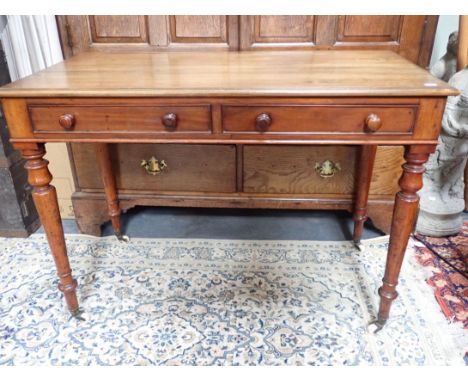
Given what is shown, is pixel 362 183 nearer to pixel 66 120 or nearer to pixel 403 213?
pixel 403 213

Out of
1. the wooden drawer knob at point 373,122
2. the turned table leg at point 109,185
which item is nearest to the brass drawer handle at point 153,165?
the turned table leg at point 109,185

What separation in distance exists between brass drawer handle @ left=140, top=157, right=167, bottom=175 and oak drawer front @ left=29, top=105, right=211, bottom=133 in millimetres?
655

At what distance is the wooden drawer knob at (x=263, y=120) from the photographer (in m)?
1.17

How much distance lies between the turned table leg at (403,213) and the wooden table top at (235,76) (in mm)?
195

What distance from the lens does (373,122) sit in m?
1.15

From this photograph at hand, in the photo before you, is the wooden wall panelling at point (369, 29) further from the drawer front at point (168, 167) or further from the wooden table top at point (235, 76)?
the drawer front at point (168, 167)

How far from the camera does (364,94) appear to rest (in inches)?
44.3

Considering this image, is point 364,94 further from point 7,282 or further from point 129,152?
point 7,282

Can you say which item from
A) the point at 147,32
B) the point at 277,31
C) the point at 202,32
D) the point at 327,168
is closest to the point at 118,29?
the point at 147,32

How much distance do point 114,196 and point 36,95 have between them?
84 centimetres

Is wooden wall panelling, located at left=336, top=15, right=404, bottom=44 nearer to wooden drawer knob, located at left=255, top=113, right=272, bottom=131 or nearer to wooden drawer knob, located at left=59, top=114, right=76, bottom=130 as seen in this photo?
wooden drawer knob, located at left=255, top=113, right=272, bottom=131

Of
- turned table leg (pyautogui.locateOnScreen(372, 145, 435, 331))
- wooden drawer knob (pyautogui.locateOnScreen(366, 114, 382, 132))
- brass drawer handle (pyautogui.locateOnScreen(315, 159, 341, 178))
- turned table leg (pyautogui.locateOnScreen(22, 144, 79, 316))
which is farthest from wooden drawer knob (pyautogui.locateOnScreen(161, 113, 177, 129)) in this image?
brass drawer handle (pyautogui.locateOnScreen(315, 159, 341, 178))

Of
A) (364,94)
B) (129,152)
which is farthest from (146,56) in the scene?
(364,94)

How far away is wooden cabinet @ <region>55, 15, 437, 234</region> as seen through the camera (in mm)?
1716
